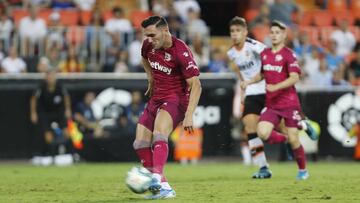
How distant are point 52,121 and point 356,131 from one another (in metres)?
6.71

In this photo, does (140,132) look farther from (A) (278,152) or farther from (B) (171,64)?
(A) (278,152)

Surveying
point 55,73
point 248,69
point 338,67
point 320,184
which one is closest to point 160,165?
point 320,184

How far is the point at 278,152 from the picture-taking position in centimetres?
2164

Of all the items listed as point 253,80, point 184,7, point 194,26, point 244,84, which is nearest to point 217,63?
point 194,26

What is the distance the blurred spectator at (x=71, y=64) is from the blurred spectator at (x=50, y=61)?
0.17 m

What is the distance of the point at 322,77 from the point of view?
22875mm

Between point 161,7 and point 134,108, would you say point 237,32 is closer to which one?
point 134,108

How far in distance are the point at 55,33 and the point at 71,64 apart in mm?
951

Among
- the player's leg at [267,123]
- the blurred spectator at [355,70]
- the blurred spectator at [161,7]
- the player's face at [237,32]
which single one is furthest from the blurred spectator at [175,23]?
the player's leg at [267,123]

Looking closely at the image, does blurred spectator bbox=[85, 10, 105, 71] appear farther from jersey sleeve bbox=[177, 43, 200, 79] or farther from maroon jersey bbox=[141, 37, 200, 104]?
jersey sleeve bbox=[177, 43, 200, 79]

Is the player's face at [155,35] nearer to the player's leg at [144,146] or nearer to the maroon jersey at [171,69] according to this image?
the maroon jersey at [171,69]

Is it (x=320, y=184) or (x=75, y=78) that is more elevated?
(x=75, y=78)

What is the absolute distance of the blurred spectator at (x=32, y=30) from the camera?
867 inches

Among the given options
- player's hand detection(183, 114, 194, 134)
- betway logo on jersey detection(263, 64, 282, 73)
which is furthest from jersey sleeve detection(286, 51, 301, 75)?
player's hand detection(183, 114, 194, 134)
